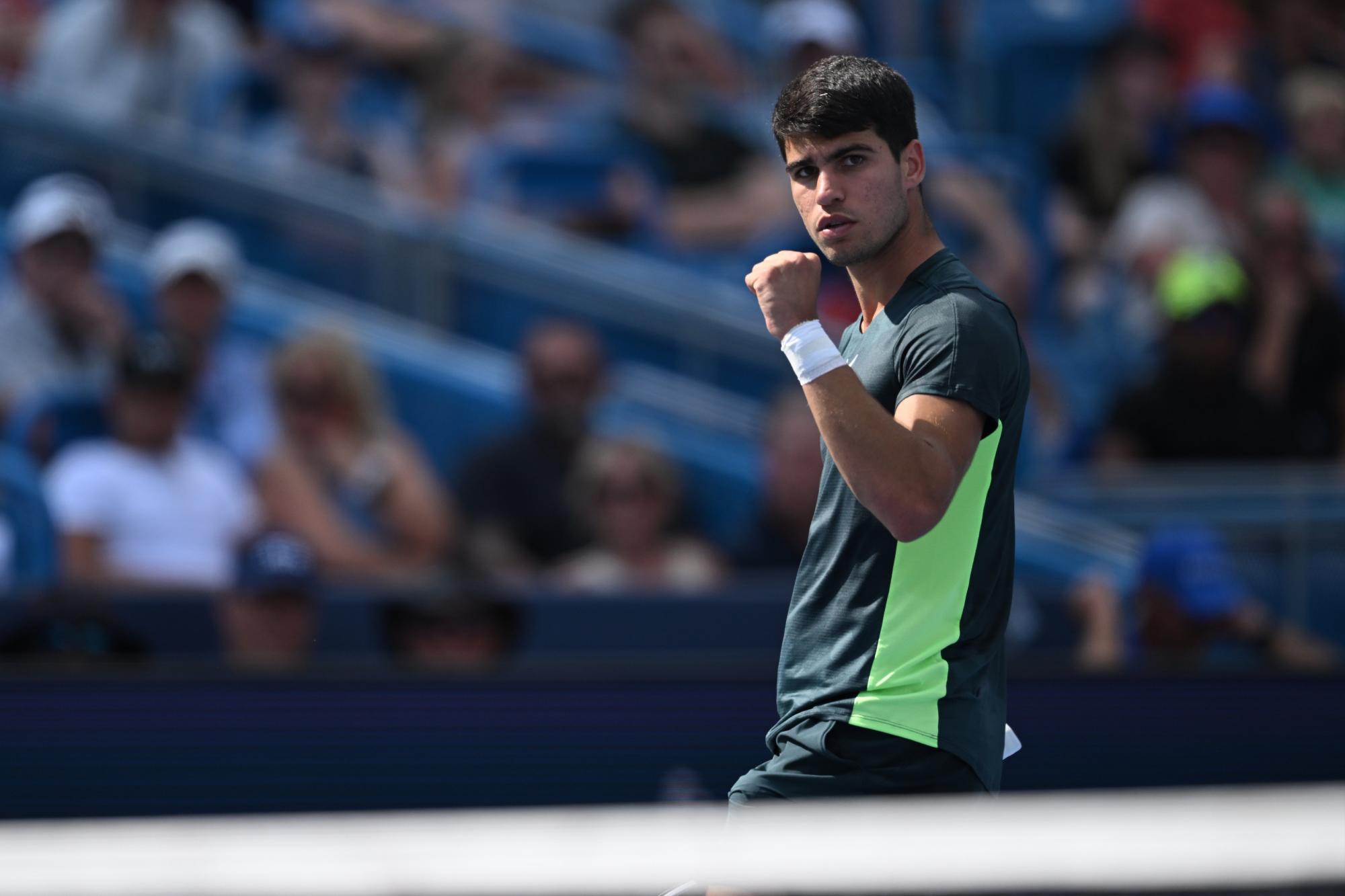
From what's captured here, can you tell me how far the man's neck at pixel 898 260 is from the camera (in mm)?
2863

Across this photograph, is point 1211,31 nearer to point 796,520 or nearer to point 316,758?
point 796,520

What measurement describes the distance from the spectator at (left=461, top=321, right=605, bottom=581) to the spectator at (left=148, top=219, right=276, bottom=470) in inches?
40.0

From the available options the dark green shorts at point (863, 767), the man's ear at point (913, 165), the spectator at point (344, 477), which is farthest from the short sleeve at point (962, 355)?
the spectator at point (344, 477)

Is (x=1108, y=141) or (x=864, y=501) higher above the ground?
(x=1108, y=141)

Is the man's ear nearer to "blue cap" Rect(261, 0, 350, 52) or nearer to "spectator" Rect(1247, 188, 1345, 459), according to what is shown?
"spectator" Rect(1247, 188, 1345, 459)

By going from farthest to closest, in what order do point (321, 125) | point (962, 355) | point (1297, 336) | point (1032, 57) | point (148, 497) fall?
point (1032, 57), point (321, 125), point (1297, 336), point (148, 497), point (962, 355)

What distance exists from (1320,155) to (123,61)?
6.53 metres

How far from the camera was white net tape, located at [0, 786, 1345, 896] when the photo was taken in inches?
89.1

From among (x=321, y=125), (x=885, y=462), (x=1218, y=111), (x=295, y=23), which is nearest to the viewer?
(x=885, y=462)

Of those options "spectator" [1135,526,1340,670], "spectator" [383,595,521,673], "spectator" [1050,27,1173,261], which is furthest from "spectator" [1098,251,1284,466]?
"spectator" [383,595,521,673]

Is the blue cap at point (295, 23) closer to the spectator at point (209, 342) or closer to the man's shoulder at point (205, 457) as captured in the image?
the spectator at point (209, 342)

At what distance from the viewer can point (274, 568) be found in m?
5.79

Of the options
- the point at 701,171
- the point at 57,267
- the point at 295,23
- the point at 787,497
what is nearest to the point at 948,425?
the point at 787,497

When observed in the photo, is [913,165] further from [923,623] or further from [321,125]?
[321,125]
